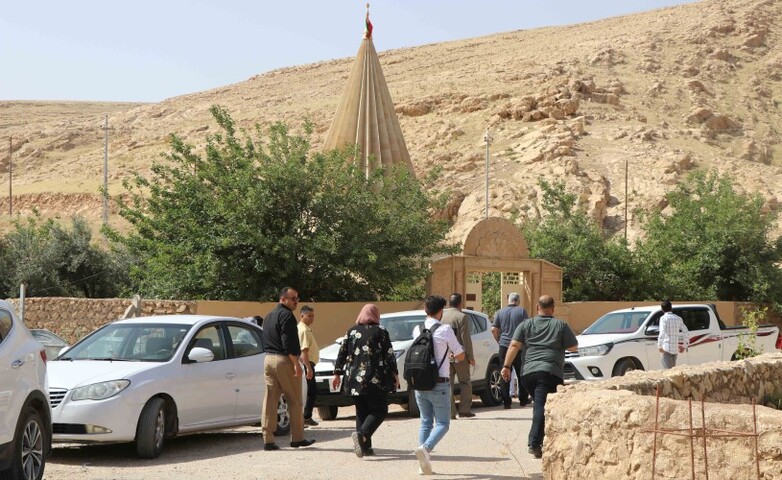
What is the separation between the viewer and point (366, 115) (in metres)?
41.2

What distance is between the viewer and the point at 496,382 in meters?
17.4

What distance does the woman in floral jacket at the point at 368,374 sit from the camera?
1083 centimetres

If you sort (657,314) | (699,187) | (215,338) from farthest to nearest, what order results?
(699,187) → (657,314) → (215,338)

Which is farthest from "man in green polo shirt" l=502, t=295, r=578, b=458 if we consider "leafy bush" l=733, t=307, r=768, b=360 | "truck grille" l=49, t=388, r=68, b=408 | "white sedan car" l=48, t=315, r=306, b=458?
"leafy bush" l=733, t=307, r=768, b=360

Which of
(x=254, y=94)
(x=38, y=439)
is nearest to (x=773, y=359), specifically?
(x=38, y=439)

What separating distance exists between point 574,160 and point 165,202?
40713mm

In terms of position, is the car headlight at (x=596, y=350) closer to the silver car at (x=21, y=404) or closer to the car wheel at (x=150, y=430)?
the car wheel at (x=150, y=430)

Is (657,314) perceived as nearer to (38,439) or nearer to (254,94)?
(38,439)

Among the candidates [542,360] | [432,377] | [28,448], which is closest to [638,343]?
[542,360]

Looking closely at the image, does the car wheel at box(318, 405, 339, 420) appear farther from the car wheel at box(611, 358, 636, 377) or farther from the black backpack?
the black backpack

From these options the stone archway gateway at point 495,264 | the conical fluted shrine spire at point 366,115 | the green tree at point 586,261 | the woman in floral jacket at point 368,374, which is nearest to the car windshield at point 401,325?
the woman in floral jacket at point 368,374

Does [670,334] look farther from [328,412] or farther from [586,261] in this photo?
[586,261]

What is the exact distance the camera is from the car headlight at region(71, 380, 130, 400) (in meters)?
10.8

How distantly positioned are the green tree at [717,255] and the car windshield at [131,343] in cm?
2499
